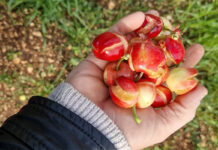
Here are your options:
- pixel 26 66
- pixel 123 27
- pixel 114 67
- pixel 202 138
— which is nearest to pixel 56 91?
pixel 114 67

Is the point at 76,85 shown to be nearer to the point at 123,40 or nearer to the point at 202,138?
the point at 123,40

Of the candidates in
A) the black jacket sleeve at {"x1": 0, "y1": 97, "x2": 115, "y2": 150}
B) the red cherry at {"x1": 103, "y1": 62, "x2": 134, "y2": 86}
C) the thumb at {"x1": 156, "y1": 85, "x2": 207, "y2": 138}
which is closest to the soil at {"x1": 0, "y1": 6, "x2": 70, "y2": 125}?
the red cherry at {"x1": 103, "y1": 62, "x2": 134, "y2": 86}

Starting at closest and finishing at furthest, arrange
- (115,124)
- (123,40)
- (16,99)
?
(115,124) < (123,40) < (16,99)

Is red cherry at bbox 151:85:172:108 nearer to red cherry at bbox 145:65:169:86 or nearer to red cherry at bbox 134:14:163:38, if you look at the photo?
red cherry at bbox 145:65:169:86

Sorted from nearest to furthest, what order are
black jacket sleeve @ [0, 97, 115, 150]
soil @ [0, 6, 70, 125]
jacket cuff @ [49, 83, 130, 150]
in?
black jacket sleeve @ [0, 97, 115, 150] → jacket cuff @ [49, 83, 130, 150] → soil @ [0, 6, 70, 125]

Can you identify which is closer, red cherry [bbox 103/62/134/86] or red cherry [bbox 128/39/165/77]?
red cherry [bbox 128/39/165/77]

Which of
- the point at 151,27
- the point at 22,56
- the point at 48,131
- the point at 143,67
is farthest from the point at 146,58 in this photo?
the point at 22,56

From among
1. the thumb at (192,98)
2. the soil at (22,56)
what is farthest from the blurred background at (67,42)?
the thumb at (192,98)

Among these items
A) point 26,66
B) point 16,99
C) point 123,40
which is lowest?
point 16,99

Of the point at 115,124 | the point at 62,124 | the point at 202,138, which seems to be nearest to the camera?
the point at 62,124
